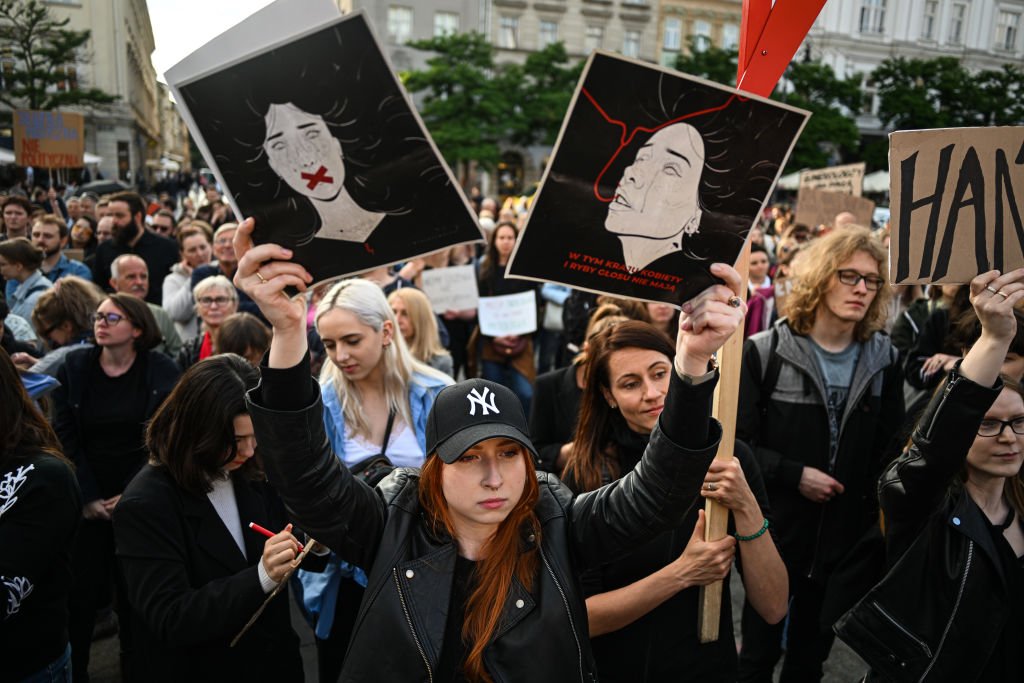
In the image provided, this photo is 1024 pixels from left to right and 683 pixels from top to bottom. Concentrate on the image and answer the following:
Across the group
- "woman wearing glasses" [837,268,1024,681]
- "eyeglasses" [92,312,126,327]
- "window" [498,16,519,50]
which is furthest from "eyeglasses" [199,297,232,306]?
"window" [498,16,519,50]

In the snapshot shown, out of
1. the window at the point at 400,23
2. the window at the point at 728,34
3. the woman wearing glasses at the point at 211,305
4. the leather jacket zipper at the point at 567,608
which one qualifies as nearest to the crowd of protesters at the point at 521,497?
the leather jacket zipper at the point at 567,608

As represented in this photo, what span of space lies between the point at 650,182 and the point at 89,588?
3137 mm

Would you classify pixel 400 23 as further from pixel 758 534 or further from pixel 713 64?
pixel 758 534

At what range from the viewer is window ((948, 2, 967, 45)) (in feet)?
124

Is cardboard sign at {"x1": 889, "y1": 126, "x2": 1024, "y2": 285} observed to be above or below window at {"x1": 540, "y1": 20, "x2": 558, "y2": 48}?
below

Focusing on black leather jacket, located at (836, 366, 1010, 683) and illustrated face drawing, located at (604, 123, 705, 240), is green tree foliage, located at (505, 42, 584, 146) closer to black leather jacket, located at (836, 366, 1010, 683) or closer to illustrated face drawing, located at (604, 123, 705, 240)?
black leather jacket, located at (836, 366, 1010, 683)

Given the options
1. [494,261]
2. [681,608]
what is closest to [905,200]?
[681,608]

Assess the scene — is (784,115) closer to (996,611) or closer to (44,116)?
(996,611)

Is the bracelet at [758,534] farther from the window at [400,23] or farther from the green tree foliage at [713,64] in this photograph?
the window at [400,23]

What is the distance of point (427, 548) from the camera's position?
1.71m

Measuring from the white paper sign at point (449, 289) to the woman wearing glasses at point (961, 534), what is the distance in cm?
431

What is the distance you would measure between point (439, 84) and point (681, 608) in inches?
1482

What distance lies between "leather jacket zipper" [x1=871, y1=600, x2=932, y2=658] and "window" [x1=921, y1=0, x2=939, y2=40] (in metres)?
46.0

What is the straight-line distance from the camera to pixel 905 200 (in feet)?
6.49
